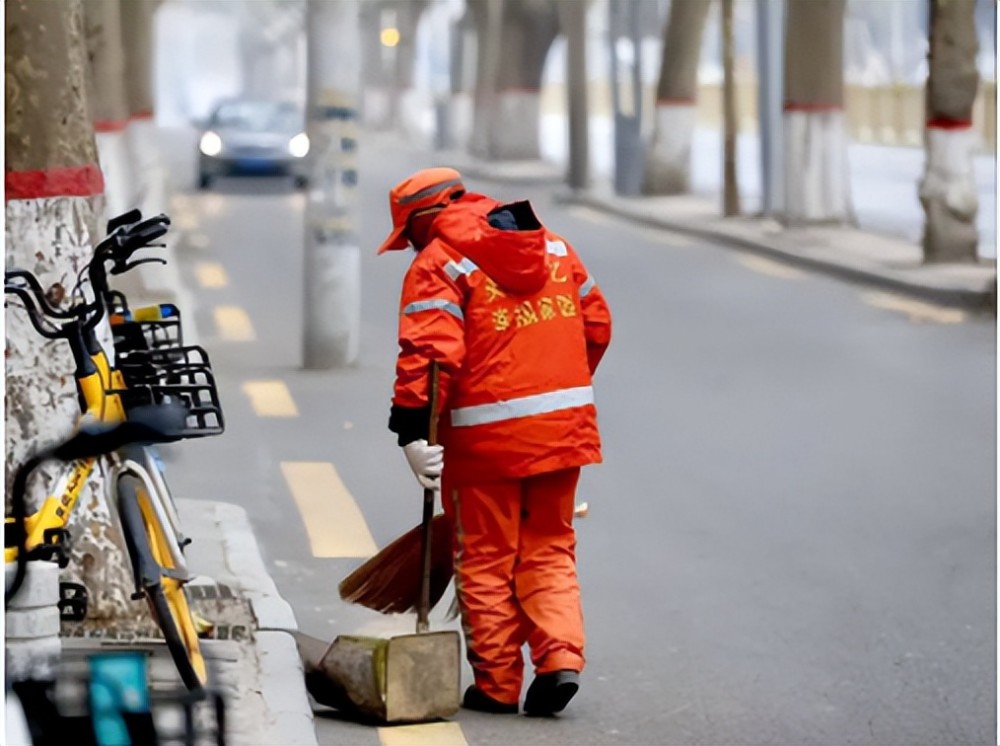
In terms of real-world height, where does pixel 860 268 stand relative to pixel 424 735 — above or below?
below

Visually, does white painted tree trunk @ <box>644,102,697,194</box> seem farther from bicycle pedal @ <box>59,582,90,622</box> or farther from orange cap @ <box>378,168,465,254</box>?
bicycle pedal @ <box>59,582,90,622</box>

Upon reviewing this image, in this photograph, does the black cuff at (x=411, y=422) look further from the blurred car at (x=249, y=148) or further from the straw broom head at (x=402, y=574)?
the blurred car at (x=249, y=148)

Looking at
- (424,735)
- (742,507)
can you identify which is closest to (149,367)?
(424,735)

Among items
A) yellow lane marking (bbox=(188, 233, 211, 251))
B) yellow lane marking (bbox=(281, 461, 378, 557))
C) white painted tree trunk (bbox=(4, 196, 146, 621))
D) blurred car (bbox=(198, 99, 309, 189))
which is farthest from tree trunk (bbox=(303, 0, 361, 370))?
blurred car (bbox=(198, 99, 309, 189))

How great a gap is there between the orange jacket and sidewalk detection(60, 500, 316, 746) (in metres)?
0.77

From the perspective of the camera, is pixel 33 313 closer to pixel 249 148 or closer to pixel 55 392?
pixel 55 392

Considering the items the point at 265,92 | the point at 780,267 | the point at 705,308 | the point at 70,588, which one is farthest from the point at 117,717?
the point at 265,92

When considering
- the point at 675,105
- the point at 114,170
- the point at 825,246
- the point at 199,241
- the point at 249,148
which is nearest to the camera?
the point at 114,170

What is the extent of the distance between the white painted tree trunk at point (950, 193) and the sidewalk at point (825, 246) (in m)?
0.23

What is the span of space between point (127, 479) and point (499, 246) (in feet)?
4.31

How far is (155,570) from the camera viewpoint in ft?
18.5

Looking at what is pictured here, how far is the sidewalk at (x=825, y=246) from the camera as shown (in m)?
18.6

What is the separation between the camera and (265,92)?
114625 millimetres

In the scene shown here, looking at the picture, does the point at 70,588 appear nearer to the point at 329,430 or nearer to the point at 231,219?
the point at 329,430
